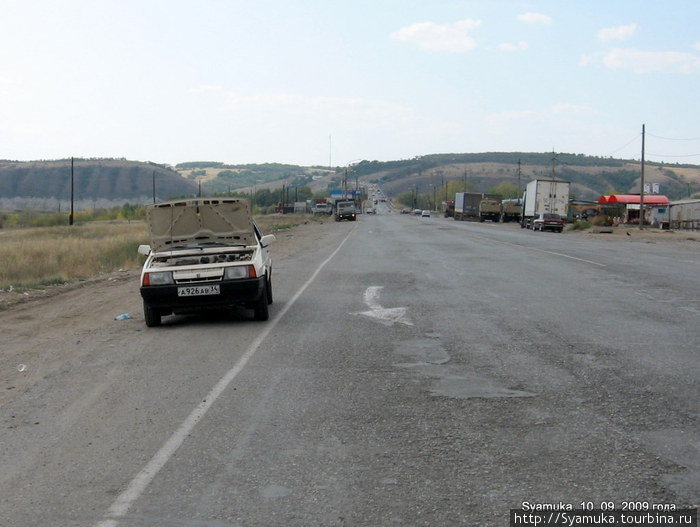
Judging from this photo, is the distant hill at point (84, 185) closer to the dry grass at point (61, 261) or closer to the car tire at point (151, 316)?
the dry grass at point (61, 261)

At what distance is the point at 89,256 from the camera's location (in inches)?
1161

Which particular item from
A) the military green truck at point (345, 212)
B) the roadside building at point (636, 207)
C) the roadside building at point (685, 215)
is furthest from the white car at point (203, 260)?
the military green truck at point (345, 212)

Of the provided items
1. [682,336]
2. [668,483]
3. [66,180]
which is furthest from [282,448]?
[66,180]

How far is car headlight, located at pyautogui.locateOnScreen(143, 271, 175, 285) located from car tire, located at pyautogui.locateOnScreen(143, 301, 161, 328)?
40 cm

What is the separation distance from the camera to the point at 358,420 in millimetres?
5809

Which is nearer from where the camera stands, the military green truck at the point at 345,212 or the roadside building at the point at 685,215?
the roadside building at the point at 685,215

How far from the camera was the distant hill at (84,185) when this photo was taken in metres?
149

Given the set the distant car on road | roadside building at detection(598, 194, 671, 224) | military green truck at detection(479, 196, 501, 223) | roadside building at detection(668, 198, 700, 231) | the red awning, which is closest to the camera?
the distant car on road

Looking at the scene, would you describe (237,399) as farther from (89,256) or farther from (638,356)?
(89,256)

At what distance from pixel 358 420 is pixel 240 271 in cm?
516

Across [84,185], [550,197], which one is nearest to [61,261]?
[550,197]

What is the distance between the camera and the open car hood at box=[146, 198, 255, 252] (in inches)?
477

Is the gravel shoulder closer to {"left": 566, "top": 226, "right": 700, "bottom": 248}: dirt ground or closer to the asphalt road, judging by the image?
the asphalt road

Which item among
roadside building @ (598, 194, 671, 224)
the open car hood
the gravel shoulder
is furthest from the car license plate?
roadside building @ (598, 194, 671, 224)
